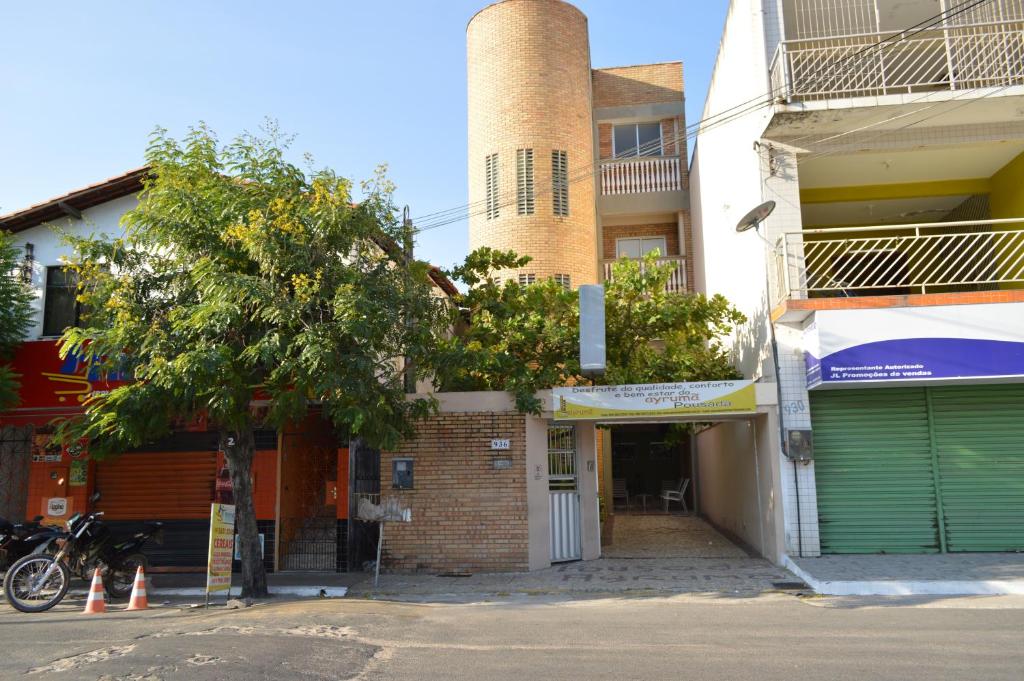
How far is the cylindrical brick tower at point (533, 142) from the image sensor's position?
1988cm

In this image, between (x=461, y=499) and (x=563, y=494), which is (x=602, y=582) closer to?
(x=563, y=494)

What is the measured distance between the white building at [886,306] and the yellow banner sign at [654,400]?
2.39 ft

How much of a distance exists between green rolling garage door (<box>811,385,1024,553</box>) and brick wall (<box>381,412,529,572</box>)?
4687 mm

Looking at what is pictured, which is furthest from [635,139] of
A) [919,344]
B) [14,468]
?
[14,468]

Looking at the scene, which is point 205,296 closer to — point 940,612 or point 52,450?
point 52,450

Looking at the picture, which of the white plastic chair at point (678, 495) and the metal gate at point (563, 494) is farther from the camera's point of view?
the white plastic chair at point (678, 495)

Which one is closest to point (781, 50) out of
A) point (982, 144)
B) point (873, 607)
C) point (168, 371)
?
point (982, 144)

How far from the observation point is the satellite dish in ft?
38.1

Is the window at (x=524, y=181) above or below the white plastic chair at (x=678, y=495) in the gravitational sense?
above

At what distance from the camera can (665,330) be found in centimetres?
1342

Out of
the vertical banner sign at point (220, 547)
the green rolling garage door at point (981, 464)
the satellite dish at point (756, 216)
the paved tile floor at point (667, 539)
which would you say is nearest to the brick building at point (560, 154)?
the paved tile floor at point (667, 539)

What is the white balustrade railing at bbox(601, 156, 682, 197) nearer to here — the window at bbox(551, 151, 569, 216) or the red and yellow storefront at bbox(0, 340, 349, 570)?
the window at bbox(551, 151, 569, 216)

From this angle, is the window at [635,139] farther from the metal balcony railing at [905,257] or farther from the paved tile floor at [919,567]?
the paved tile floor at [919,567]

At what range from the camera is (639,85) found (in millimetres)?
22859
